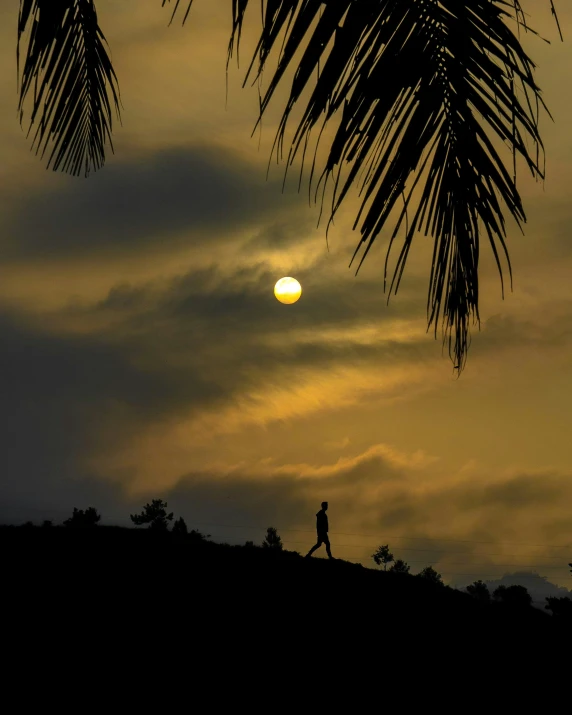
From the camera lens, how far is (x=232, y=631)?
15695mm

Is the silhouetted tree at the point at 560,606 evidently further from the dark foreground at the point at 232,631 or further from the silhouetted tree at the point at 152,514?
the silhouetted tree at the point at 152,514

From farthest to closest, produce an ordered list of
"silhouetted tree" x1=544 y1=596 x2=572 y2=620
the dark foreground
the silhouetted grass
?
"silhouetted tree" x1=544 y1=596 x2=572 y2=620 < the silhouetted grass < the dark foreground

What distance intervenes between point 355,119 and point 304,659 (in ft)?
46.5

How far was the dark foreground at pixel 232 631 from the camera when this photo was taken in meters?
13.4

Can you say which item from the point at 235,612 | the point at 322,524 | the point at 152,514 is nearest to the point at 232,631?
the point at 235,612

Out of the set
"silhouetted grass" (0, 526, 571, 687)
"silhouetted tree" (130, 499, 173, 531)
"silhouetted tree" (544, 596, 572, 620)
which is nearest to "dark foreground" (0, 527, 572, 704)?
"silhouetted grass" (0, 526, 571, 687)

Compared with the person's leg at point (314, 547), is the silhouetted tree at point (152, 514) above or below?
above

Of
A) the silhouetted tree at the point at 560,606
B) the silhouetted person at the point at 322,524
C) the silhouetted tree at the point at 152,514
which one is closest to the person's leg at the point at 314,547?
the silhouetted person at the point at 322,524

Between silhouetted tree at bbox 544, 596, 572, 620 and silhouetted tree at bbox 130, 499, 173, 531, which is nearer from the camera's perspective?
silhouetted tree at bbox 544, 596, 572, 620

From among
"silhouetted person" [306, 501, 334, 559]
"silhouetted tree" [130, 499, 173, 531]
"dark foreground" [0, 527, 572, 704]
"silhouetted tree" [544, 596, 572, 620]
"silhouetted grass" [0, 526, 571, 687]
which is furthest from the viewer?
"silhouetted tree" [130, 499, 173, 531]

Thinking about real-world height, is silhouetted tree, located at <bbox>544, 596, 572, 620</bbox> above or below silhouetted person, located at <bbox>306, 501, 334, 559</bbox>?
below

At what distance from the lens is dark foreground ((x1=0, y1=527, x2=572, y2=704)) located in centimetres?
1341

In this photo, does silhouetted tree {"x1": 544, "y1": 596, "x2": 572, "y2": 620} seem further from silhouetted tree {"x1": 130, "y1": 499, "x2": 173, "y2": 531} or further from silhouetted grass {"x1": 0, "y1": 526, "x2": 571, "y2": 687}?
silhouetted tree {"x1": 130, "y1": 499, "x2": 173, "y2": 531}

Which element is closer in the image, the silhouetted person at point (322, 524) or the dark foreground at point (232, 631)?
the dark foreground at point (232, 631)
